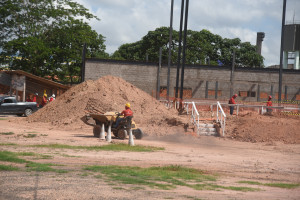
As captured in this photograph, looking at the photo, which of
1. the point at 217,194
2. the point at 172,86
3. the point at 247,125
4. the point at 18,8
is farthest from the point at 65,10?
the point at 217,194

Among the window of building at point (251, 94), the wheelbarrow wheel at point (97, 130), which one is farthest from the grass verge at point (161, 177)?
the window of building at point (251, 94)

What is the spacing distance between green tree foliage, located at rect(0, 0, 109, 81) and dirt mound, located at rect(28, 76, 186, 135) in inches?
747

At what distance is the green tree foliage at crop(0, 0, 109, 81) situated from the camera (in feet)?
163

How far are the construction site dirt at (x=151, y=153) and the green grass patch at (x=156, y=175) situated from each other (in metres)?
0.31

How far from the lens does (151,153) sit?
645 inches

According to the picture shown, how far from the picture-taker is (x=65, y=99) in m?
31.6

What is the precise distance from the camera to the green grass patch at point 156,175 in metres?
10.2

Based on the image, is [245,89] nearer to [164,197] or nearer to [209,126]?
[209,126]

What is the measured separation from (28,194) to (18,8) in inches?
1743

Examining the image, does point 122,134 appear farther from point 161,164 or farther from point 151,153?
point 161,164

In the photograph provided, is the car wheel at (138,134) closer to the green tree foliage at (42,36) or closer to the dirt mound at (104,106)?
the dirt mound at (104,106)

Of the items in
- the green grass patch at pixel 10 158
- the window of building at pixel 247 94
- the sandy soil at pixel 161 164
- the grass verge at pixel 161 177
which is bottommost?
the sandy soil at pixel 161 164

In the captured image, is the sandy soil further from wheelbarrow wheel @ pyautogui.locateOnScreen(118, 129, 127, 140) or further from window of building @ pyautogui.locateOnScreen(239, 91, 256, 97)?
window of building @ pyautogui.locateOnScreen(239, 91, 256, 97)

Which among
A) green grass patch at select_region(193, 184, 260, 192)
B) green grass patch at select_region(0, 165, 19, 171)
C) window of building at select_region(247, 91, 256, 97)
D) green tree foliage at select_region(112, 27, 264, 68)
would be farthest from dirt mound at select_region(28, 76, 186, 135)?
green tree foliage at select_region(112, 27, 264, 68)
